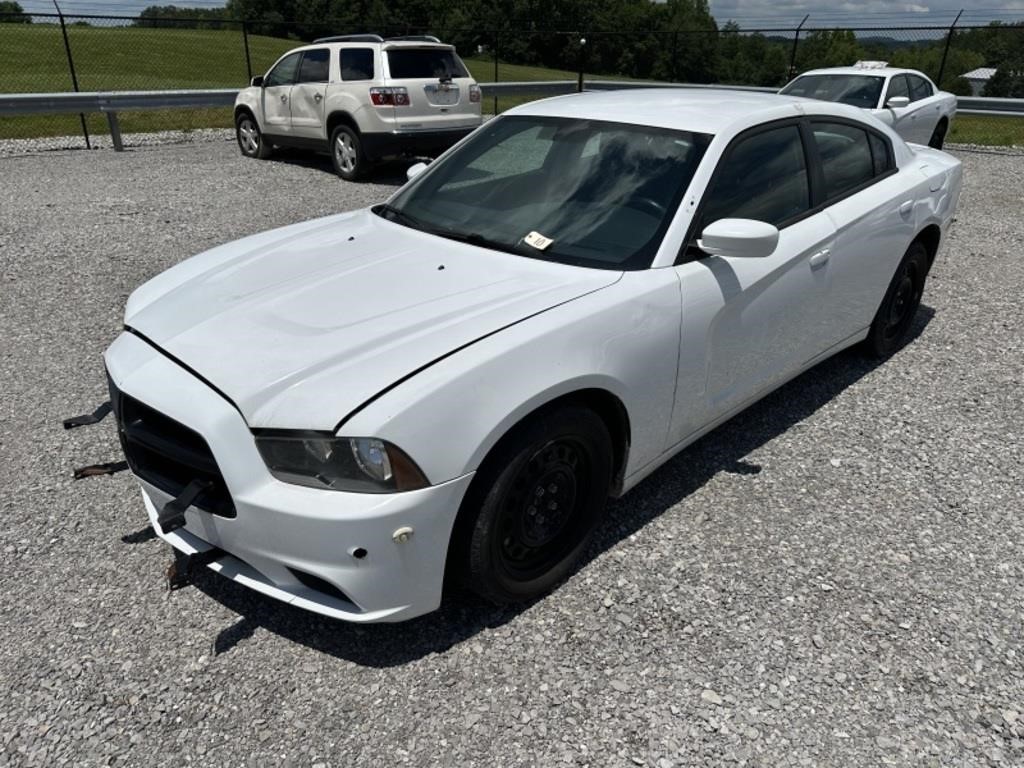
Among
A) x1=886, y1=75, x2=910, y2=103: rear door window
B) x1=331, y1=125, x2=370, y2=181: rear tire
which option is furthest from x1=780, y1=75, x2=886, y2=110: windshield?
x1=331, y1=125, x2=370, y2=181: rear tire

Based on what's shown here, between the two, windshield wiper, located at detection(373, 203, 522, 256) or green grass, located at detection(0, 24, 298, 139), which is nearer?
windshield wiper, located at detection(373, 203, 522, 256)

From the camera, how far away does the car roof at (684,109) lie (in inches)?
135

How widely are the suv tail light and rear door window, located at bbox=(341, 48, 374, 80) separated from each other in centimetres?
32

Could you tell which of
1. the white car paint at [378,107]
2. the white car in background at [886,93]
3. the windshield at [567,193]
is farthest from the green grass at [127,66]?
the windshield at [567,193]

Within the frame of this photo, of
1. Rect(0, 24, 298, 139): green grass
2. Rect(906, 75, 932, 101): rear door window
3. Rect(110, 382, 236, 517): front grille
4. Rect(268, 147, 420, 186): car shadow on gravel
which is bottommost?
Rect(0, 24, 298, 139): green grass

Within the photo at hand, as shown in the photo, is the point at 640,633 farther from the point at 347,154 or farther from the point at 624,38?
the point at 624,38

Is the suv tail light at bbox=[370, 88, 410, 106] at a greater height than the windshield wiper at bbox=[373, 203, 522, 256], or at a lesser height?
lesser

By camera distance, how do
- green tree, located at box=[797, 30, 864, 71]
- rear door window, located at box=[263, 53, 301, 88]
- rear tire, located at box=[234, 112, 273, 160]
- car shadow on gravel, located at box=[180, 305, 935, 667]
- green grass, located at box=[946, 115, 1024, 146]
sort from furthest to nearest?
green tree, located at box=[797, 30, 864, 71] < green grass, located at box=[946, 115, 1024, 146] < rear tire, located at box=[234, 112, 273, 160] < rear door window, located at box=[263, 53, 301, 88] < car shadow on gravel, located at box=[180, 305, 935, 667]

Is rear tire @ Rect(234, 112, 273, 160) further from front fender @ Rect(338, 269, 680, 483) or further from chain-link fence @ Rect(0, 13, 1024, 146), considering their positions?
front fender @ Rect(338, 269, 680, 483)

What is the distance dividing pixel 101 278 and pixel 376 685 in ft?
16.9

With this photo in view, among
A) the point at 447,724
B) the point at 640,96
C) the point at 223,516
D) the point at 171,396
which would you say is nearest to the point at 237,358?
the point at 171,396

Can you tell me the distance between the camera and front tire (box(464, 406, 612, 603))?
2482 millimetres

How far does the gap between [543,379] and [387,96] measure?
8357mm

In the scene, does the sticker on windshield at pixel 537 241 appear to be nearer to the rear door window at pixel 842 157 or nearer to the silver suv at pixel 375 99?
the rear door window at pixel 842 157
